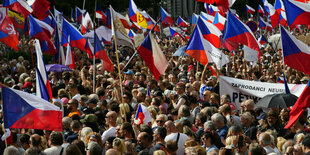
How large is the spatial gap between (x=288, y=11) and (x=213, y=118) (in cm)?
516

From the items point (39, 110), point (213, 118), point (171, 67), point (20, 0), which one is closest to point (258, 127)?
point (213, 118)

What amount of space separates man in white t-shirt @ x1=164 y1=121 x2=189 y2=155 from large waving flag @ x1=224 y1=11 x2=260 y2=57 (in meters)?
4.94

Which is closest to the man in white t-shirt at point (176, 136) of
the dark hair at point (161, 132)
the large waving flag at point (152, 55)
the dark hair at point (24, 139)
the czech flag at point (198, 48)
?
the dark hair at point (161, 132)

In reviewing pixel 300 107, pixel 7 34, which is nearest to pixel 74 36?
pixel 7 34

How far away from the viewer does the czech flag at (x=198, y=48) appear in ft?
38.7

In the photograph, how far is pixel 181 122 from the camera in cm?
Answer: 754

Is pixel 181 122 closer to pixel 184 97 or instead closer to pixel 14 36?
pixel 184 97

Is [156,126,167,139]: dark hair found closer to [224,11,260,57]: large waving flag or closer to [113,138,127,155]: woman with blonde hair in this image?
[113,138,127,155]: woman with blonde hair

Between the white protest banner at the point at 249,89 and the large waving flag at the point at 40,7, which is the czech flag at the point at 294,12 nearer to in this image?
the white protest banner at the point at 249,89

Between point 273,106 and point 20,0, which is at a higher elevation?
point 20,0

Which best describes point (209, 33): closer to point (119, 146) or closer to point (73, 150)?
point (119, 146)

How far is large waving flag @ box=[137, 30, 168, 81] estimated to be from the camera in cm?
1034

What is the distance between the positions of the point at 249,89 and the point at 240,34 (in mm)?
2271

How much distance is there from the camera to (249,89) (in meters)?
9.75
